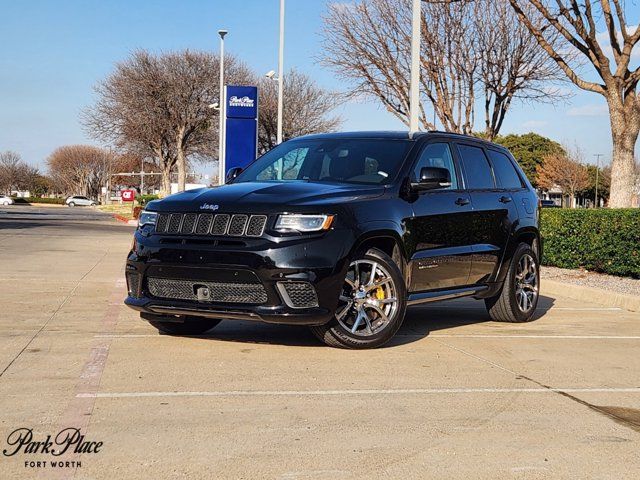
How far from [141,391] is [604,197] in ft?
341

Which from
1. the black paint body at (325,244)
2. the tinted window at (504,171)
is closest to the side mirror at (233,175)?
the black paint body at (325,244)

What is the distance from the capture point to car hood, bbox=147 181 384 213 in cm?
693

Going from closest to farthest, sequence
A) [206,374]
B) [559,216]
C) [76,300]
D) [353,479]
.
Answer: [353,479], [206,374], [76,300], [559,216]

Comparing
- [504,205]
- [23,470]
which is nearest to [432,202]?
[504,205]

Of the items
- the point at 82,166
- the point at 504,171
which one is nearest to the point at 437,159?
the point at 504,171

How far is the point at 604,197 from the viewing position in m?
104

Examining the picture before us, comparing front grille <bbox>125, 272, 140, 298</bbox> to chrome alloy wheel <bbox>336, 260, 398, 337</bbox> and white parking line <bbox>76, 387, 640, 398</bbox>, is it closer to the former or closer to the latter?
chrome alloy wheel <bbox>336, 260, 398, 337</bbox>

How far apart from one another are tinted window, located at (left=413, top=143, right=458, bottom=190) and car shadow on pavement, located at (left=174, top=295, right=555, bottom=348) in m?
1.43

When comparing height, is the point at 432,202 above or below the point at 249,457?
above

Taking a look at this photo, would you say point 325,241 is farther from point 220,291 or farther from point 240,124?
point 240,124

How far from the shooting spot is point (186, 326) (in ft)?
25.8

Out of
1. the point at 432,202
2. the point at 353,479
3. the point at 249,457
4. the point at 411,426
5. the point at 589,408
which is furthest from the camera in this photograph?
the point at 432,202

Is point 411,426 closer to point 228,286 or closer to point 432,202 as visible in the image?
point 228,286

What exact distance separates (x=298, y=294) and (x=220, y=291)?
592 millimetres
